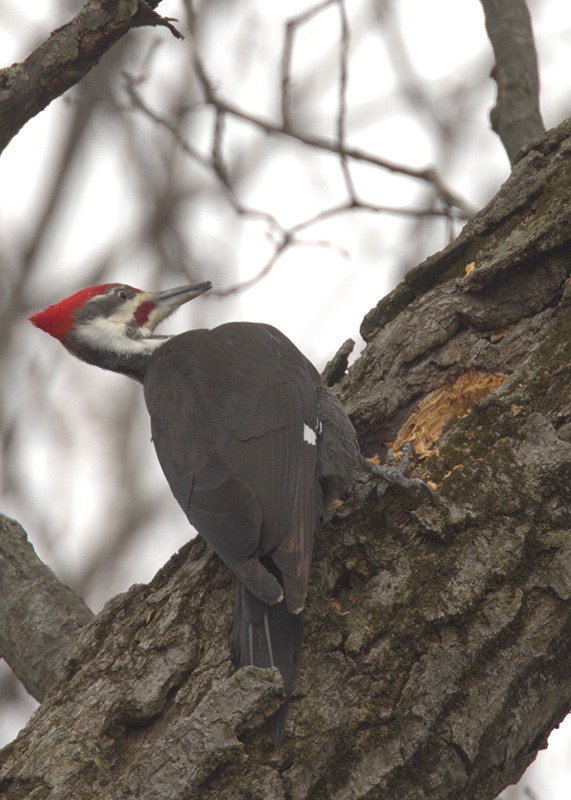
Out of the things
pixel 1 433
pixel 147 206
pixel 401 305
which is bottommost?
pixel 401 305

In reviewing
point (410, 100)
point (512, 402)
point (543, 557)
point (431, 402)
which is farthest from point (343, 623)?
point (410, 100)

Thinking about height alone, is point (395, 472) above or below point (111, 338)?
below

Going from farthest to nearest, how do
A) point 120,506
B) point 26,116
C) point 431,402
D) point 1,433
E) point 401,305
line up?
point 120,506 → point 1,433 → point 401,305 → point 431,402 → point 26,116

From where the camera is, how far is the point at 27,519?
645 centimetres

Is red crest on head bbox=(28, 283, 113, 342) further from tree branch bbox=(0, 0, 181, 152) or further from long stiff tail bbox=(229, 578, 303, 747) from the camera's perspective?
long stiff tail bbox=(229, 578, 303, 747)

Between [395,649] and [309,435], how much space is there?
0.91 metres

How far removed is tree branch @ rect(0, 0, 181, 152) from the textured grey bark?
110 centimetres

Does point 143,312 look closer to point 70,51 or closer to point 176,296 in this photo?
point 176,296

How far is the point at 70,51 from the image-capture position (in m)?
2.28

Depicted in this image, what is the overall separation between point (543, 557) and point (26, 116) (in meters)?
1.60

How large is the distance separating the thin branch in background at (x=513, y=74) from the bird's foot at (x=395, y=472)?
4.40 ft

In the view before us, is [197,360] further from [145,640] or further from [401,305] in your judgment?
[145,640]

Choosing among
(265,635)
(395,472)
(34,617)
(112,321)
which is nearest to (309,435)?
(395,472)

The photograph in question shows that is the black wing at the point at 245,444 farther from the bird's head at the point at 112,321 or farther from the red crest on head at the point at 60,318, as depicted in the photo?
the red crest on head at the point at 60,318
